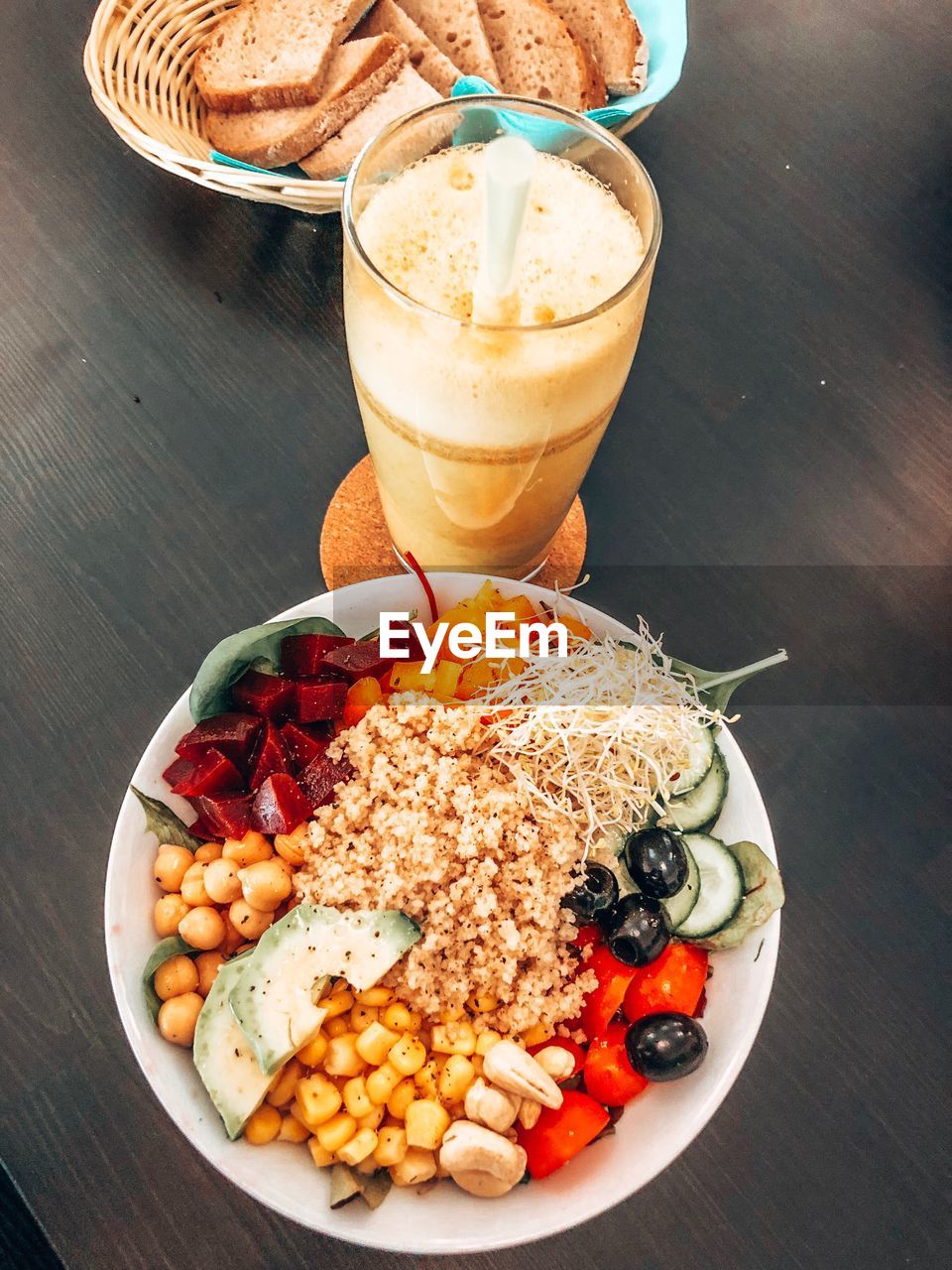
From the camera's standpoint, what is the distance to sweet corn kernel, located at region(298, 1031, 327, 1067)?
0.96 m

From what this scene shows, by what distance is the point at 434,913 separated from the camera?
0.97m

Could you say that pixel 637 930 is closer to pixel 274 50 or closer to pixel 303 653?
pixel 303 653

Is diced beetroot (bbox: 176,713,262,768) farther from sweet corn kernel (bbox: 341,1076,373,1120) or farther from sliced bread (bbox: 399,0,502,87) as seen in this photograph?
sliced bread (bbox: 399,0,502,87)

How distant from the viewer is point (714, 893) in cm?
103

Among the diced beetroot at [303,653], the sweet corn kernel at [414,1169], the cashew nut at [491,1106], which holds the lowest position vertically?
the sweet corn kernel at [414,1169]

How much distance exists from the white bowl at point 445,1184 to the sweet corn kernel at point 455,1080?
88 mm

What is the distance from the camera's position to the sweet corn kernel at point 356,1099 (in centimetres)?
94

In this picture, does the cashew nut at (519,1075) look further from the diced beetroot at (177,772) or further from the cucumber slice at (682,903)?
the diced beetroot at (177,772)

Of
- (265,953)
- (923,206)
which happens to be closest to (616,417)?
(923,206)

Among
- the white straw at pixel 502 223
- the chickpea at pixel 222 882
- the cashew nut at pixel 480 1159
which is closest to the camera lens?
the white straw at pixel 502 223

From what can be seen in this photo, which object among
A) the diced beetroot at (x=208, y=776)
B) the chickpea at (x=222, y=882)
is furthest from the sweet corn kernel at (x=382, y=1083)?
the diced beetroot at (x=208, y=776)

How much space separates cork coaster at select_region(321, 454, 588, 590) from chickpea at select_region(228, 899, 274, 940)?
1.68 ft

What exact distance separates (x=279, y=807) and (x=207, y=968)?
0.18 metres

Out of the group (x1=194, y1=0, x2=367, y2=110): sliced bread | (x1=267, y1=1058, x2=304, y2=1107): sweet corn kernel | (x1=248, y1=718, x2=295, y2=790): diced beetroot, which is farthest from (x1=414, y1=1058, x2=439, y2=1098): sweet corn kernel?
(x1=194, y1=0, x2=367, y2=110): sliced bread
